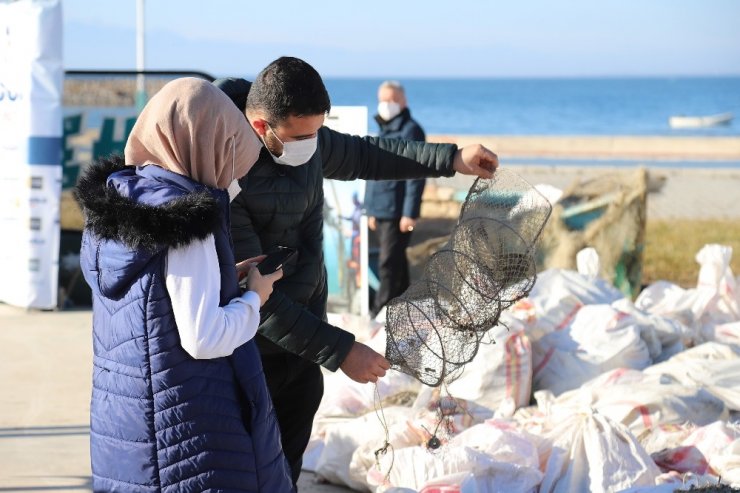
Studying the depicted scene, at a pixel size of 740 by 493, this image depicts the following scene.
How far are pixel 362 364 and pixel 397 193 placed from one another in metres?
4.77

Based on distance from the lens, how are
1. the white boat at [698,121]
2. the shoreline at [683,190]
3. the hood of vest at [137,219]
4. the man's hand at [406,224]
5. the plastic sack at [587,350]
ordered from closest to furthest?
the hood of vest at [137,219]
the plastic sack at [587,350]
the man's hand at [406,224]
the shoreline at [683,190]
the white boat at [698,121]

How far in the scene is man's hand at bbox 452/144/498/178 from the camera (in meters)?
3.42

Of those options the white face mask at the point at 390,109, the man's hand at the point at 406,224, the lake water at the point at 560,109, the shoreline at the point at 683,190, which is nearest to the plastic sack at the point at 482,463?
the man's hand at the point at 406,224

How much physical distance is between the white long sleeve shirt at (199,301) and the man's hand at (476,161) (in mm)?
1307

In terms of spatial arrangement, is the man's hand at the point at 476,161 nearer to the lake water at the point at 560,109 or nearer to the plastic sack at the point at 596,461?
the plastic sack at the point at 596,461

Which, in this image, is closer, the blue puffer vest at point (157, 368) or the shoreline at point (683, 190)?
the blue puffer vest at point (157, 368)

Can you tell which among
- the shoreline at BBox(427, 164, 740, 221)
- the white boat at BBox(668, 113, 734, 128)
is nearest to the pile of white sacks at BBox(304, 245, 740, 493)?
the shoreline at BBox(427, 164, 740, 221)

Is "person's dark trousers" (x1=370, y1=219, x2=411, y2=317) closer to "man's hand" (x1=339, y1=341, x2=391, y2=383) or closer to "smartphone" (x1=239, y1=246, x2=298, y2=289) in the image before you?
"man's hand" (x1=339, y1=341, x2=391, y2=383)

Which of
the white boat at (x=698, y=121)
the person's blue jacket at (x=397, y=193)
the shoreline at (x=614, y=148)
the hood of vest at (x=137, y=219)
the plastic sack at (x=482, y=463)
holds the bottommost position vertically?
the white boat at (x=698, y=121)

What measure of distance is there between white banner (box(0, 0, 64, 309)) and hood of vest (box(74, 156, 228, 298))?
207 inches

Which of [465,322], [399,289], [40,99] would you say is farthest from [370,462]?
[40,99]

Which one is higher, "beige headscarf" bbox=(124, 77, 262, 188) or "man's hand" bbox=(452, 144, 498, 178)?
"beige headscarf" bbox=(124, 77, 262, 188)

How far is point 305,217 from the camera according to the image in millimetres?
3197

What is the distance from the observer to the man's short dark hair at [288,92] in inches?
112
